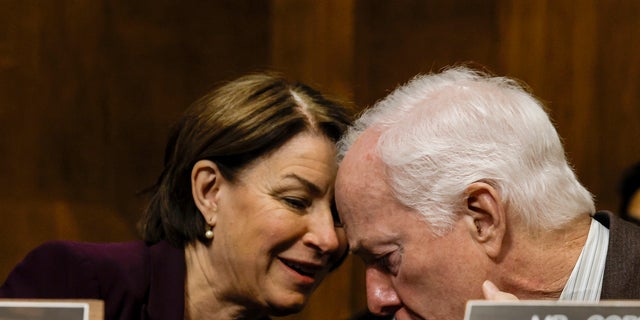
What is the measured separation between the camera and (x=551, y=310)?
1.28 metres

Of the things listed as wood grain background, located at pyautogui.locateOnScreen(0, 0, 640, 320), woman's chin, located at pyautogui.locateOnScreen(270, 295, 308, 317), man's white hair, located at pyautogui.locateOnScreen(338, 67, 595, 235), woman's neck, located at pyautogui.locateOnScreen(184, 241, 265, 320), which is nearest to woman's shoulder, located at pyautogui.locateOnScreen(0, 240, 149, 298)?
woman's neck, located at pyautogui.locateOnScreen(184, 241, 265, 320)

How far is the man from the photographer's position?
64.0 inches

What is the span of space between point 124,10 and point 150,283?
47.9 inches

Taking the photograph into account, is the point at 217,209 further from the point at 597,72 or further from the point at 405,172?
the point at 597,72

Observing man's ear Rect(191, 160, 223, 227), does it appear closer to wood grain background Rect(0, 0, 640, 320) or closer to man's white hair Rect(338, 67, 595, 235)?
man's white hair Rect(338, 67, 595, 235)

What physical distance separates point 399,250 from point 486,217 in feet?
0.51

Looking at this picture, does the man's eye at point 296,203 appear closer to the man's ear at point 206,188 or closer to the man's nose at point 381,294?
the man's ear at point 206,188

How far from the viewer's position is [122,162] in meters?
3.15

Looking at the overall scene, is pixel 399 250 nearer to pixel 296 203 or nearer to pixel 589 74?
pixel 296 203

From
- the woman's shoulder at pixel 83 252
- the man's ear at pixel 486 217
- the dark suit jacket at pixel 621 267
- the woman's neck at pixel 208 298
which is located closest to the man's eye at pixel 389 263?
the man's ear at pixel 486 217

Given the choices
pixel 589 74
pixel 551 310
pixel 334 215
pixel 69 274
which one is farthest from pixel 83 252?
pixel 589 74

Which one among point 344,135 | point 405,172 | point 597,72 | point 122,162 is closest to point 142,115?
point 122,162

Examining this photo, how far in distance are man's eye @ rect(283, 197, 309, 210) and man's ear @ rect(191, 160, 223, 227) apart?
16 centimetres

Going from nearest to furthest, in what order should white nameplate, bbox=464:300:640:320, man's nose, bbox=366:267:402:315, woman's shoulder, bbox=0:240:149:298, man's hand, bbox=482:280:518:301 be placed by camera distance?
white nameplate, bbox=464:300:640:320 → man's hand, bbox=482:280:518:301 → man's nose, bbox=366:267:402:315 → woman's shoulder, bbox=0:240:149:298
